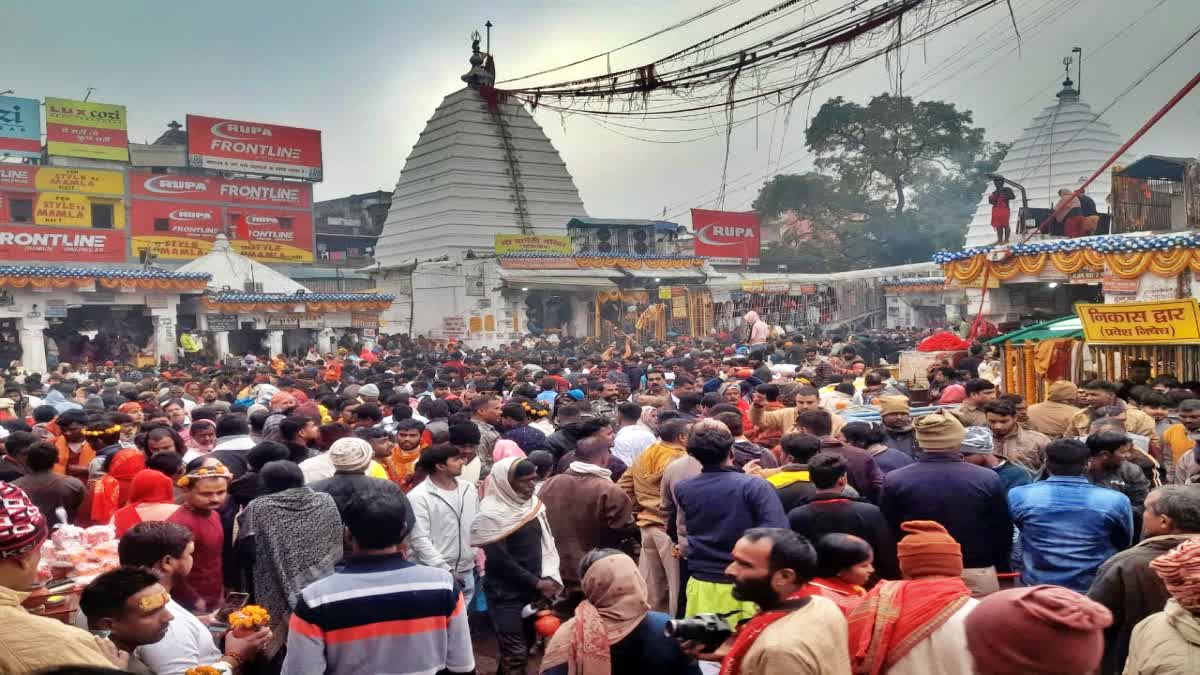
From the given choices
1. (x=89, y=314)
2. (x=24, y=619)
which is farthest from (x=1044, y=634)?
(x=89, y=314)

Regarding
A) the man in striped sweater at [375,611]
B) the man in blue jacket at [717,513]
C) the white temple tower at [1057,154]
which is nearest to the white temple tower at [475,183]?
the white temple tower at [1057,154]

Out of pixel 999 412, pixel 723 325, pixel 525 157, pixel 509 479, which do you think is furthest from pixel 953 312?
pixel 509 479

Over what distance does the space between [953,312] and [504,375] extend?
70.1ft

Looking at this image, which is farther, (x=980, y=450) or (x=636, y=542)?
(x=636, y=542)

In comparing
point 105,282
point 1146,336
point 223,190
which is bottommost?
point 1146,336

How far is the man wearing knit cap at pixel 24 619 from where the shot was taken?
2.19 metres

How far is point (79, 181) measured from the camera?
4047 cm

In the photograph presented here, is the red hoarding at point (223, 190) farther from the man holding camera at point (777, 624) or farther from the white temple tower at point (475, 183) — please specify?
the man holding camera at point (777, 624)

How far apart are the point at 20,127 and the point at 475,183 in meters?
24.1

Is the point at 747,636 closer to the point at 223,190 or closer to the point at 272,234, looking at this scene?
the point at 272,234

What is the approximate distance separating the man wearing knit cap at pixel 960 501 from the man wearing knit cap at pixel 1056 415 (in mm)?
2787

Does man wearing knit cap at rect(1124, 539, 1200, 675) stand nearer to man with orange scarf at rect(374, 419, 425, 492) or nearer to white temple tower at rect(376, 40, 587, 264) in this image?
man with orange scarf at rect(374, 419, 425, 492)

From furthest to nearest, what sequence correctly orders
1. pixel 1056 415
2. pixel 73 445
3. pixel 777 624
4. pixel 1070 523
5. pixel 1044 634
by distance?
pixel 1056 415 < pixel 73 445 < pixel 1070 523 < pixel 777 624 < pixel 1044 634

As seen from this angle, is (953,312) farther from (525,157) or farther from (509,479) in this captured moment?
(509,479)
